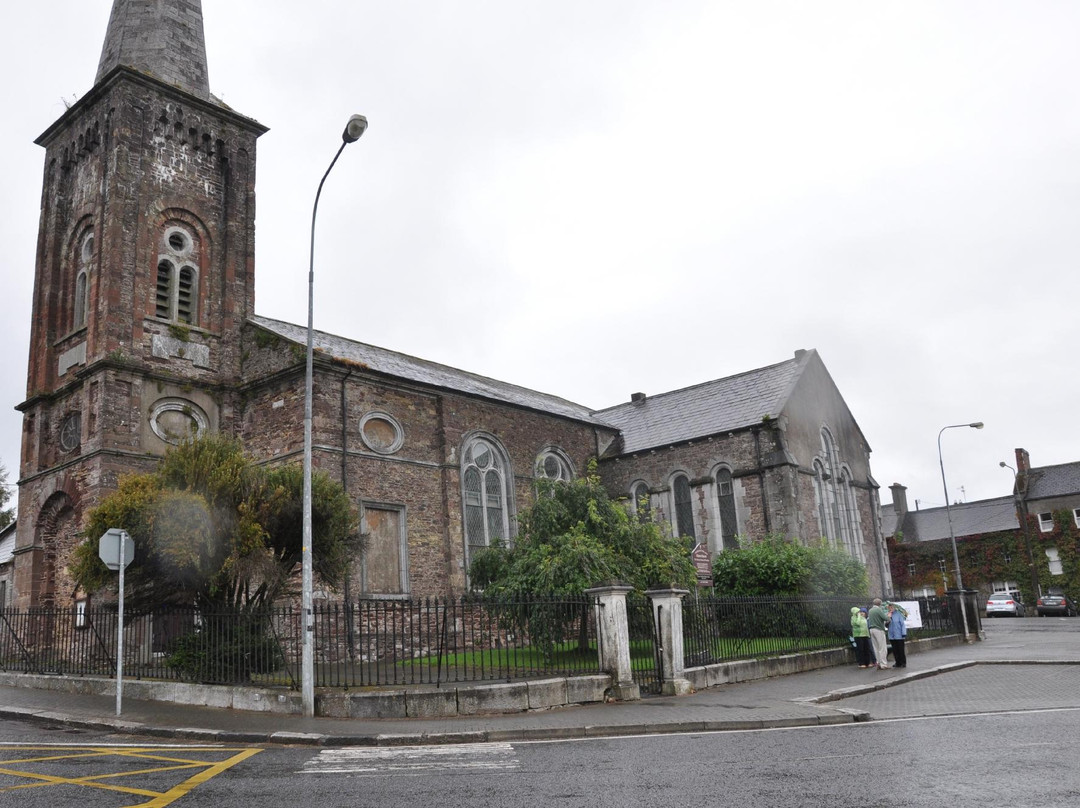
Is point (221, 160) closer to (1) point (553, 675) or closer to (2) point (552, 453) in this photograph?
(2) point (552, 453)

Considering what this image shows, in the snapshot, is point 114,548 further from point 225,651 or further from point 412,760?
point 412,760

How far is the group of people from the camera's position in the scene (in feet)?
61.8

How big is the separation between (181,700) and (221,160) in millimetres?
17725

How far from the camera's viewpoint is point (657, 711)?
12.7m

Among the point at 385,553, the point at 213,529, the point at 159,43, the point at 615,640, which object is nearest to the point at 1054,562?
the point at 385,553

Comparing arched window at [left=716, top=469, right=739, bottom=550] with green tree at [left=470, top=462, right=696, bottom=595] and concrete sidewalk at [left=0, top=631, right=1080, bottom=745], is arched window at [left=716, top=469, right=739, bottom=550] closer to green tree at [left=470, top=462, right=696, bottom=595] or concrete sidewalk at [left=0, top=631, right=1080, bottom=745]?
green tree at [left=470, top=462, right=696, bottom=595]

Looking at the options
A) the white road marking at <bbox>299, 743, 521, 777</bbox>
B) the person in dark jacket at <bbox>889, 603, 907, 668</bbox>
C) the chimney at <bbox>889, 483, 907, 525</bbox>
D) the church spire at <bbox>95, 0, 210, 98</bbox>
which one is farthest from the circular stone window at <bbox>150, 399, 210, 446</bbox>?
the chimney at <bbox>889, 483, 907, 525</bbox>

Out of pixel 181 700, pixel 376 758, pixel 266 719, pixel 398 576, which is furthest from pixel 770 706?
pixel 398 576

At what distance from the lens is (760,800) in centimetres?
660

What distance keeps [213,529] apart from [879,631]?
1389 centimetres

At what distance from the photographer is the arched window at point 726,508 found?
91.3ft

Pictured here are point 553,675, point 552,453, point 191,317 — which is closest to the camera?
point 553,675

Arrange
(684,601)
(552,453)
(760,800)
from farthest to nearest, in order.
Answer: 1. (552,453)
2. (684,601)
3. (760,800)

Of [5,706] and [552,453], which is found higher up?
[552,453]
